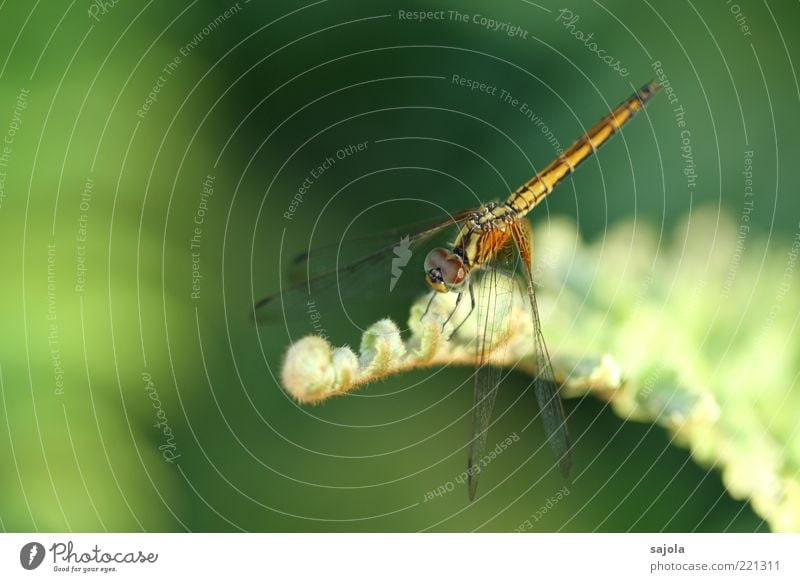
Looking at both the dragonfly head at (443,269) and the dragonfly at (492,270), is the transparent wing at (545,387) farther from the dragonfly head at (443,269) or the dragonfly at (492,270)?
the dragonfly head at (443,269)

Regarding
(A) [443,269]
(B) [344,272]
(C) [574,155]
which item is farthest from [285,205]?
(C) [574,155]

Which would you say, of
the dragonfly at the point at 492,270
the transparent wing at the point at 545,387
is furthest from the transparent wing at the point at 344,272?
the transparent wing at the point at 545,387

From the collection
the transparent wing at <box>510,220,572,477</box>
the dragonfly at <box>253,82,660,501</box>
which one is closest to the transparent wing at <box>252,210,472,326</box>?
the dragonfly at <box>253,82,660,501</box>

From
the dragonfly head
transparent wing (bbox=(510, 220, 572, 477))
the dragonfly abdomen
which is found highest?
the dragonfly abdomen

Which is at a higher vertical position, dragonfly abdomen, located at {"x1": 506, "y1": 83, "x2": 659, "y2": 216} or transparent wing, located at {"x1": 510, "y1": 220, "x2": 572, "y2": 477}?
dragonfly abdomen, located at {"x1": 506, "y1": 83, "x2": 659, "y2": 216}

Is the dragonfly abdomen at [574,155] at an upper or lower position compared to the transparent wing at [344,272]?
upper

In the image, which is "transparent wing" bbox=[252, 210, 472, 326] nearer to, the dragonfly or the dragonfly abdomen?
the dragonfly

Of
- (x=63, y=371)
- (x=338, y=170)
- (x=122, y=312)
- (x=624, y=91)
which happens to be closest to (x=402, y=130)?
(x=338, y=170)
